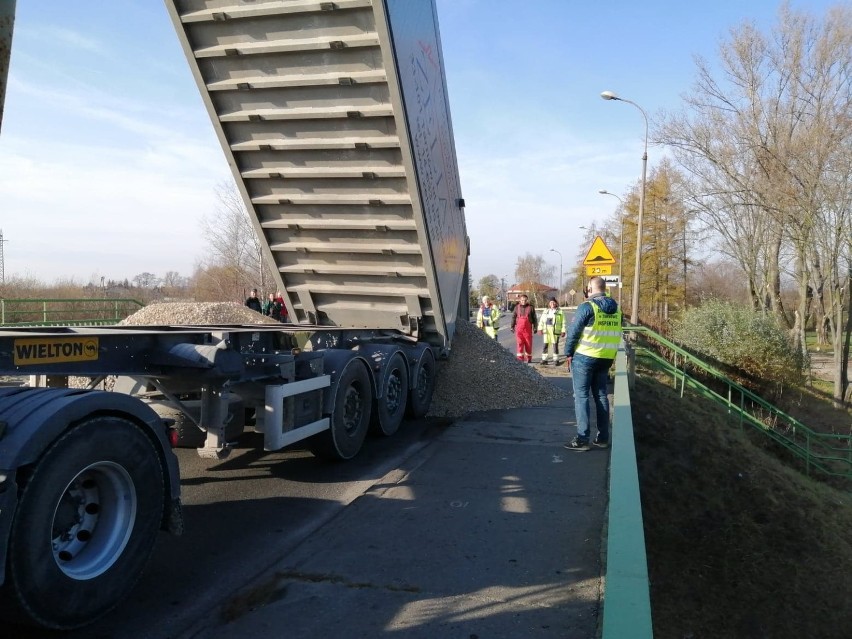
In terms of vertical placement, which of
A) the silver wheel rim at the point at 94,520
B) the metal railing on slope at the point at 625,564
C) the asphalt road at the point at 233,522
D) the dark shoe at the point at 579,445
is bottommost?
the asphalt road at the point at 233,522

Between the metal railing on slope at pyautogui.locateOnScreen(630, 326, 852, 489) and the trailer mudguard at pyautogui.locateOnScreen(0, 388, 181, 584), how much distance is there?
37.4 feet

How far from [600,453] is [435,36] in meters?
4.58

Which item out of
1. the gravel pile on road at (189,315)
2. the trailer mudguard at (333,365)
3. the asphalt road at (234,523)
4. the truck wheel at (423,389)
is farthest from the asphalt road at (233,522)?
the gravel pile on road at (189,315)

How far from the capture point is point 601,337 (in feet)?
22.2

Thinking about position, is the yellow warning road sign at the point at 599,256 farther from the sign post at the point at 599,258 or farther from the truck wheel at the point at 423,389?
the truck wheel at the point at 423,389

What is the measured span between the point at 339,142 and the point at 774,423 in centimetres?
1393

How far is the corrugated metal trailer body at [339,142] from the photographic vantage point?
5.54 metres

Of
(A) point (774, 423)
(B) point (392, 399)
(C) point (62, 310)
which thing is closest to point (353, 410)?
(B) point (392, 399)

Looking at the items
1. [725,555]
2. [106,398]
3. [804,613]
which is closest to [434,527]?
[106,398]

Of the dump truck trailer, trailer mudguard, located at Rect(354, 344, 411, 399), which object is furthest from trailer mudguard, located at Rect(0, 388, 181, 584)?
trailer mudguard, located at Rect(354, 344, 411, 399)

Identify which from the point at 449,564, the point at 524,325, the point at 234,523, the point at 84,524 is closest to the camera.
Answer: the point at 84,524

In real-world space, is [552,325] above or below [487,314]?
below

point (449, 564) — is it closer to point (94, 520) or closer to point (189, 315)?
point (94, 520)

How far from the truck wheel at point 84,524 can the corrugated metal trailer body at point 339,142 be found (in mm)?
3608
